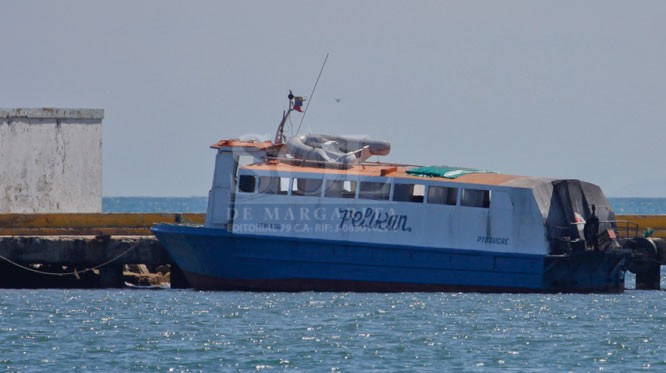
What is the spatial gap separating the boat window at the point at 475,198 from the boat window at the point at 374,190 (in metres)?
1.71

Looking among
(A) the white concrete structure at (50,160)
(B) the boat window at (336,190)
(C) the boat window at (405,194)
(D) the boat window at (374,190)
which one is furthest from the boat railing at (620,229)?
(A) the white concrete structure at (50,160)

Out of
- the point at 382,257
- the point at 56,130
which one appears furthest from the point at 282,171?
the point at 56,130

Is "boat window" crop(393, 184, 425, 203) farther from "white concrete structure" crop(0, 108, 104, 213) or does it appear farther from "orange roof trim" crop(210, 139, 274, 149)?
"white concrete structure" crop(0, 108, 104, 213)

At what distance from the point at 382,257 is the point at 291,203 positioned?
2.38 meters

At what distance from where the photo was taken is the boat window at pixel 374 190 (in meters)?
35.1

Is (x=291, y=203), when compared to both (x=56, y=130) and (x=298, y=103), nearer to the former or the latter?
(x=298, y=103)

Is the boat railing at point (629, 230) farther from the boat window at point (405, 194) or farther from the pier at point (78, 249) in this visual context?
the pier at point (78, 249)

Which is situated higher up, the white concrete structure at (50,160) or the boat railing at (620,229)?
the white concrete structure at (50,160)

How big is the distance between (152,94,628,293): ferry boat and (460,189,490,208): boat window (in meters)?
0.02

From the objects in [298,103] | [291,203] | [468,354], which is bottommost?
[468,354]

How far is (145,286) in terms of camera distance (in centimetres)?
4034

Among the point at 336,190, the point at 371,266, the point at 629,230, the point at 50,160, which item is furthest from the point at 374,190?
the point at 50,160

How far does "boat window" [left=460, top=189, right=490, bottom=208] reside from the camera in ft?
115

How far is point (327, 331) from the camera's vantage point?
29828 mm
